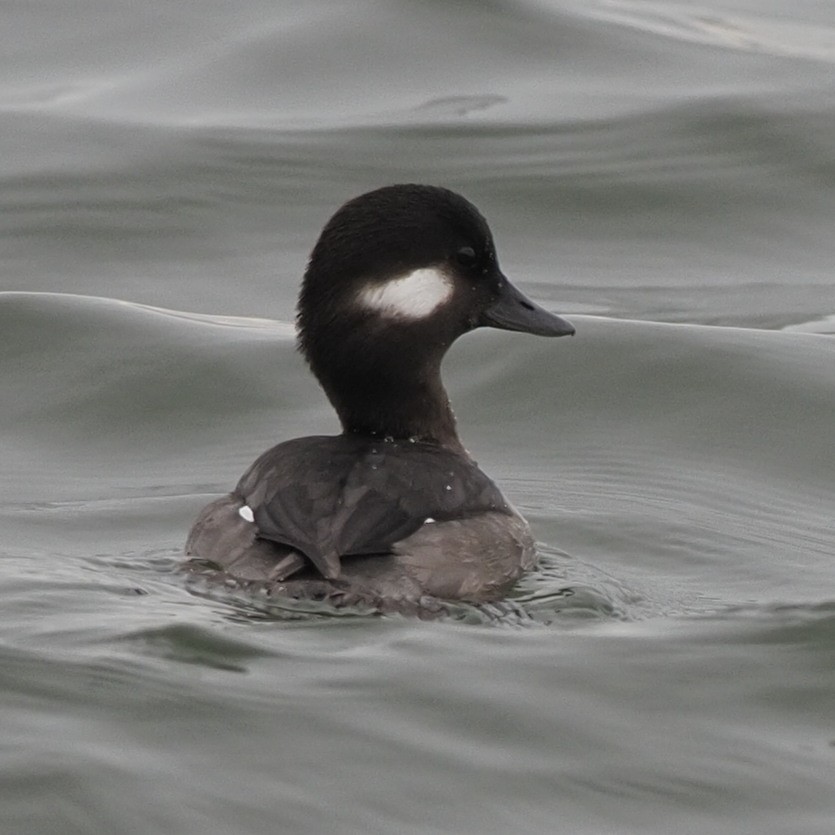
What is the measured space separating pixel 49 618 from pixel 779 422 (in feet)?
13.1

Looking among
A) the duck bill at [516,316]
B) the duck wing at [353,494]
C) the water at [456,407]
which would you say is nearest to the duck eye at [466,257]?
the duck bill at [516,316]

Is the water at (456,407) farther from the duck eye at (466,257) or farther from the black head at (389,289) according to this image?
the duck eye at (466,257)

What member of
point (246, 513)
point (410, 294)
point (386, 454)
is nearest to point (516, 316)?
point (410, 294)

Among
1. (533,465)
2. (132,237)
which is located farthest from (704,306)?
(132,237)

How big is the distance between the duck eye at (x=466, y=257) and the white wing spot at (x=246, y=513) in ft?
4.21

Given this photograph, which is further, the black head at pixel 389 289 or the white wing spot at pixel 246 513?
the black head at pixel 389 289

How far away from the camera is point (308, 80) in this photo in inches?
549

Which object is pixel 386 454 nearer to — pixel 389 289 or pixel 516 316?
pixel 389 289

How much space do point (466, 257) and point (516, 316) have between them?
0.41 m

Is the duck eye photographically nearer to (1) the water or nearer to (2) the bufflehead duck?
(2) the bufflehead duck

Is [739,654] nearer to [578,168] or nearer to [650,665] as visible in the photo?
[650,665]

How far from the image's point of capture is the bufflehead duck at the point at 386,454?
661 centimetres

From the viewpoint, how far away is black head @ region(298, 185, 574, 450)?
7.25 meters

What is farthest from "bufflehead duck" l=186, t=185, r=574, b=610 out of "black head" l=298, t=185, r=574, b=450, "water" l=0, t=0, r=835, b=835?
"water" l=0, t=0, r=835, b=835
